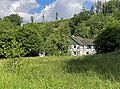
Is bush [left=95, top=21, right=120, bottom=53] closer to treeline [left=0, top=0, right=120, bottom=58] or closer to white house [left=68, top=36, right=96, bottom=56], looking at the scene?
treeline [left=0, top=0, right=120, bottom=58]

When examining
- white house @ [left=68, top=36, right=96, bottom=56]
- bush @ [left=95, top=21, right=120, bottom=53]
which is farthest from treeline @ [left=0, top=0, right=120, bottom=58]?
white house @ [left=68, top=36, right=96, bottom=56]

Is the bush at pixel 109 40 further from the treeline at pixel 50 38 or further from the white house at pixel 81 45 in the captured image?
the white house at pixel 81 45

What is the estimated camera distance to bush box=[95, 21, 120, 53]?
49097mm

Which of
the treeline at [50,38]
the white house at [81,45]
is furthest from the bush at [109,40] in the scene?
the white house at [81,45]

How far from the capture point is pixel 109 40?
2029 inches

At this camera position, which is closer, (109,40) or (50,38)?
(109,40)

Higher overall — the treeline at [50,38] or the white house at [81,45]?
the treeline at [50,38]

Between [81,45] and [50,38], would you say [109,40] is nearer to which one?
[50,38]

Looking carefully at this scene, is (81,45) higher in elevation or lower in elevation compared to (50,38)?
lower

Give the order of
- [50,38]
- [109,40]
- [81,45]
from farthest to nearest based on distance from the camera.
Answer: [81,45], [50,38], [109,40]

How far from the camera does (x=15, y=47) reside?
9312 millimetres

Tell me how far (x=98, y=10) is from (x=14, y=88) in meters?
152

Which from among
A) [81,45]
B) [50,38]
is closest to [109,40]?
[50,38]

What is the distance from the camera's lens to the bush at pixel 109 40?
49.1 meters
